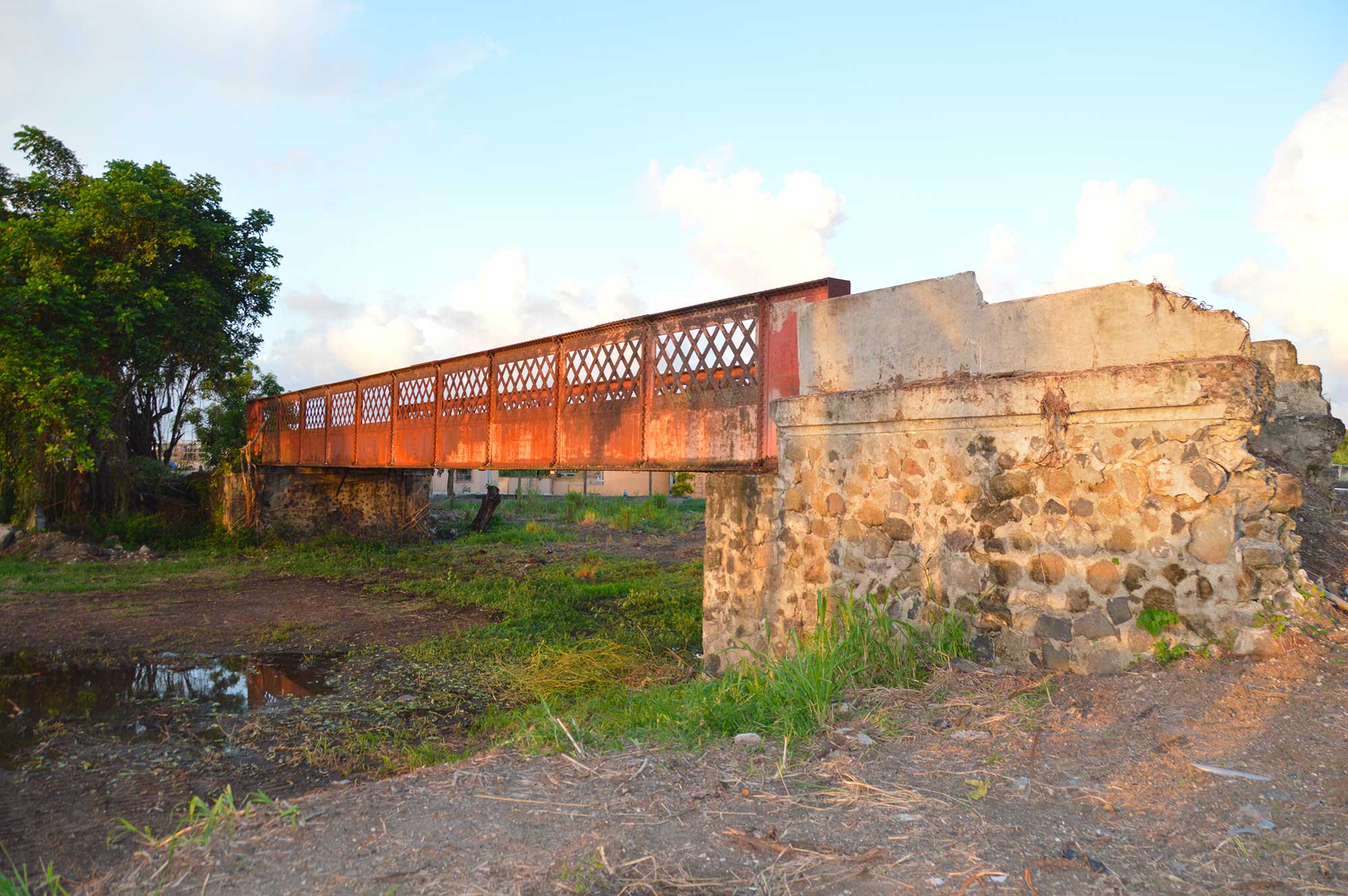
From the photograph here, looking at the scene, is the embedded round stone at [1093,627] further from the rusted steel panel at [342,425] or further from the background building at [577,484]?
the background building at [577,484]

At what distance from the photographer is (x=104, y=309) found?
14.7 meters

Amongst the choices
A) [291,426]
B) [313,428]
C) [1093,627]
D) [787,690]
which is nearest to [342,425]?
[313,428]

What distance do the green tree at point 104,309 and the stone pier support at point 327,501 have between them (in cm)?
241

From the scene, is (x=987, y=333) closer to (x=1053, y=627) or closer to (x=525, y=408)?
(x=1053, y=627)

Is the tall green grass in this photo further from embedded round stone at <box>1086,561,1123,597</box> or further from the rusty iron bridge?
the rusty iron bridge

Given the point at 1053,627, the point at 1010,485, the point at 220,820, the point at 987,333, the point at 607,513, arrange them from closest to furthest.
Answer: the point at 220,820
the point at 1053,627
the point at 1010,485
the point at 987,333
the point at 607,513

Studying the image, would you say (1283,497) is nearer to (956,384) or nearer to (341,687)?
(956,384)

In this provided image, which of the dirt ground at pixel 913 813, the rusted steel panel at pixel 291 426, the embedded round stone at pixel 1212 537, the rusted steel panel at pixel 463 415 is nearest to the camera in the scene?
the dirt ground at pixel 913 813

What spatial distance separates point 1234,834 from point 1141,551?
1916 mm

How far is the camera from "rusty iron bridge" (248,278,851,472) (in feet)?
22.0

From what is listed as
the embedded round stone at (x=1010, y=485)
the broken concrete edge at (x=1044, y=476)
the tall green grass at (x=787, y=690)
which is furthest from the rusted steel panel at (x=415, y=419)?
the embedded round stone at (x=1010, y=485)

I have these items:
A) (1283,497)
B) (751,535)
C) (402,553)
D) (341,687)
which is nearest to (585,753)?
(751,535)

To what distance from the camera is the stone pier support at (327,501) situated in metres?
17.7

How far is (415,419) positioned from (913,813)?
1064cm
